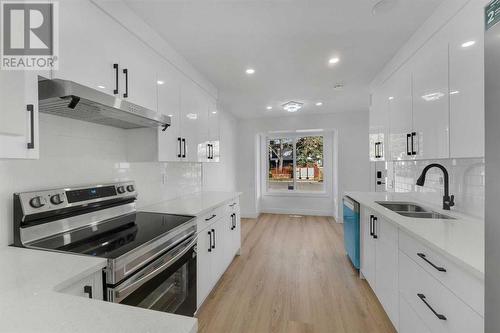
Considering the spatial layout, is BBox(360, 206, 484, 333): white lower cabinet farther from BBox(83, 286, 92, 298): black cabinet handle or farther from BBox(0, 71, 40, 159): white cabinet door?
BBox(0, 71, 40, 159): white cabinet door

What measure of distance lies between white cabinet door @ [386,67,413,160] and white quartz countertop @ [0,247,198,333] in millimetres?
2261

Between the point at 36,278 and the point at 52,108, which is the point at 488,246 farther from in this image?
the point at 52,108

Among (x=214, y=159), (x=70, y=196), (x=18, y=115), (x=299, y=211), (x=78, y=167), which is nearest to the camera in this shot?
(x=18, y=115)

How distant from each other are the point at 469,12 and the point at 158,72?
7.40ft

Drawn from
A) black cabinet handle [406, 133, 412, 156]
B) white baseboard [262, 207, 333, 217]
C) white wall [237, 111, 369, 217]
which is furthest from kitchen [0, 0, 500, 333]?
white baseboard [262, 207, 333, 217]

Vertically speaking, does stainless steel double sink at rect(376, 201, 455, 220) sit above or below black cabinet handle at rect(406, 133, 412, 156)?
below

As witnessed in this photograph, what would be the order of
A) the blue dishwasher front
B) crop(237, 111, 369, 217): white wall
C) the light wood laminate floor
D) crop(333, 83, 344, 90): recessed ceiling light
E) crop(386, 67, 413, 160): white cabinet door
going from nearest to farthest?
the light wood laminate floor, crop(386, 67, 413, 160): white cabinet door, the blue dishwasher front, crop(333, 83, 344, 90): recessed ceiling light, crop(237, 111, 369, 217): white wall

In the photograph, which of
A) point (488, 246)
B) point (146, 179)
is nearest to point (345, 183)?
point (146, 179)

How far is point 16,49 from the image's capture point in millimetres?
942

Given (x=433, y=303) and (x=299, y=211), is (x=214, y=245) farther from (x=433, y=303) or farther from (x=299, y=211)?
(x=299, y=211)

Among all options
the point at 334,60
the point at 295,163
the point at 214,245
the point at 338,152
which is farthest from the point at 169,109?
the point at 295,163

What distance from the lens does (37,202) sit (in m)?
1.24

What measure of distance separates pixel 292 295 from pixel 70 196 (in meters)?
2.10

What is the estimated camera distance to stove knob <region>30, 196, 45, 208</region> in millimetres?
1212
